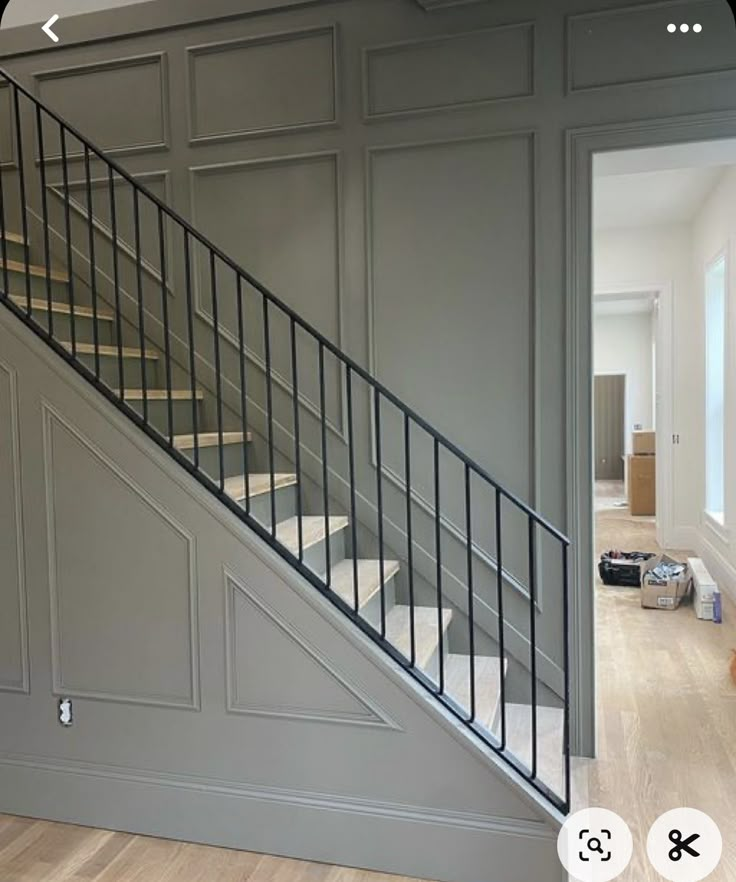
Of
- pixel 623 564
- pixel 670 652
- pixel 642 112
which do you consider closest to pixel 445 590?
pixel 670 652

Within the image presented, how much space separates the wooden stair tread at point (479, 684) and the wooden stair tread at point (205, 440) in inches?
52.5

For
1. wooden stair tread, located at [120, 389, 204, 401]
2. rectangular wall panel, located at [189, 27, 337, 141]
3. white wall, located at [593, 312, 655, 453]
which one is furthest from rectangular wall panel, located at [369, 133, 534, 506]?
white wall, located at [593, 312, 655, 453]

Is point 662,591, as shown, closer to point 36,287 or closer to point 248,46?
point 248,46

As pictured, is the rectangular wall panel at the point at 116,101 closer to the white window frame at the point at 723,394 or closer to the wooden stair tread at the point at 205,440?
the wooden stair tread at the point at 205,440

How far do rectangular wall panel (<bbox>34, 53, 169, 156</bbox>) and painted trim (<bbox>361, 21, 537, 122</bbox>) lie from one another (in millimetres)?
1044

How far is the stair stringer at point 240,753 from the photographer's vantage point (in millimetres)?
2146

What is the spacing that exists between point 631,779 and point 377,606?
3.98 ft

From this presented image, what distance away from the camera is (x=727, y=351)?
5.09m

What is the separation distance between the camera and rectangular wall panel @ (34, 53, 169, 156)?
11.1ft

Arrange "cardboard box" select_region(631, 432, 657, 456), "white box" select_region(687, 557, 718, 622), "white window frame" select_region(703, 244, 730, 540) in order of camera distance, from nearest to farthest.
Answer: "white box" select_region(687, 557, 718, 622) → "white window frame" select_region(703, 244, 730, 540) → "cardboard box" select_region(631, 432, 657, 456)

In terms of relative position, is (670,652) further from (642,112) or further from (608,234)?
(608,234)

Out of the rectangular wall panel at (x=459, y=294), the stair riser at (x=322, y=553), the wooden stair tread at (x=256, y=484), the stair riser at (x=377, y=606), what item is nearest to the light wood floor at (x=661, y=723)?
the stair riser at (x=377, y=606)

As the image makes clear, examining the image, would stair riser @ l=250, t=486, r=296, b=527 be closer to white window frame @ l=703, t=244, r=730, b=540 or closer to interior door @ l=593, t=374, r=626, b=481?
white window frame @ l=703, t=244, r=730, b=540

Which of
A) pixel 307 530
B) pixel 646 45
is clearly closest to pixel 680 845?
pixel 307 530
